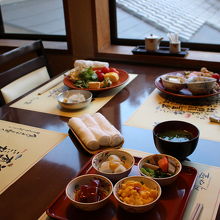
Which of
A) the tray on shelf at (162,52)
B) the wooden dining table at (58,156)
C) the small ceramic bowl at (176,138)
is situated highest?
the small ceramic bowl at (176,138)

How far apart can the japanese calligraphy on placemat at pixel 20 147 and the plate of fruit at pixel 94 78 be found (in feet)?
1.24

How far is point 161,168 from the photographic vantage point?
0.81 meters

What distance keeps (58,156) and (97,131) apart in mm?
143

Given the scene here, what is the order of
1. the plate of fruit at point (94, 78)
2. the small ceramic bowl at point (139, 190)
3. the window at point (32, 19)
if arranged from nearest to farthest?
the small ceramic bowl at point (139, 190) → the plate of fruit at point (94, 78) → the window at point (32, 19)

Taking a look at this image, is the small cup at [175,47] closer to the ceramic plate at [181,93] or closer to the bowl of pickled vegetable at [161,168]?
the ceramic plate at [181,93]

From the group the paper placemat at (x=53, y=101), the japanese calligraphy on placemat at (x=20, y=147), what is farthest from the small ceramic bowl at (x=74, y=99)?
the japanese calligraphy on placemat at (x=20, y=147)

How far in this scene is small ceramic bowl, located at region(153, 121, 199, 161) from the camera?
0.85 m

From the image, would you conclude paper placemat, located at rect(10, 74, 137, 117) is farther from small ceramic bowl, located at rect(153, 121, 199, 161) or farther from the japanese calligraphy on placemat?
small ceramic bowl, located at rect(153, 121, 199, 161)

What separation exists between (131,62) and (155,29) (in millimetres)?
398

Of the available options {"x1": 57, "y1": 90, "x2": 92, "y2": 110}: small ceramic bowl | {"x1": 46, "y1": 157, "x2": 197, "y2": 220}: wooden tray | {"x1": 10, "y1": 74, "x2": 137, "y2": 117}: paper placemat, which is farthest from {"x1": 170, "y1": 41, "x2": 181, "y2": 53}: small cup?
{"x1": 46, "y1": 157, "x2": 197, "y2": 220}: wooden tray

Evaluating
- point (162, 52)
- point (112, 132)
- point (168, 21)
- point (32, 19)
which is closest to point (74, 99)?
point (112, 132)

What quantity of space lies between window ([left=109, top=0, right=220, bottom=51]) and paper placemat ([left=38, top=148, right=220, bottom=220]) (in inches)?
47.0

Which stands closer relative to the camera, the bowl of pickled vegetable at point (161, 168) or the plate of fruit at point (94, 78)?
the bowl of pickled vegetable at point (161, 168)

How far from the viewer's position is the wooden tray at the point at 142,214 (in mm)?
705
